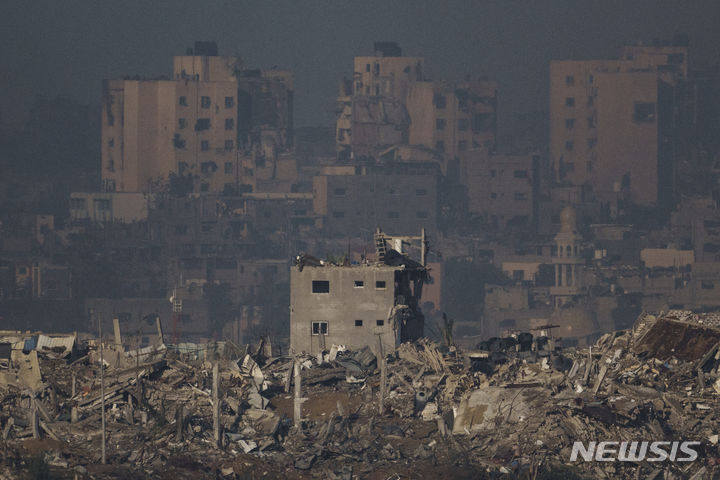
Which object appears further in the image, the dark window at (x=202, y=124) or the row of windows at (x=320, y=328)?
the dark window at (x=202, y=124)

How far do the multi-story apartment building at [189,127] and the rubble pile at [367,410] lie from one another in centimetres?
13200

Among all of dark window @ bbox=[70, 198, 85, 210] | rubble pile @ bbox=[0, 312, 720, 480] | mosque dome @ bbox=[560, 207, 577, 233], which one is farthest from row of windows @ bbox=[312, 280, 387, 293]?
dark window @ bbox=[70, 198, 85, 210]

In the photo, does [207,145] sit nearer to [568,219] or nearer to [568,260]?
[568,219]

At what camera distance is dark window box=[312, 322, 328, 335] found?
61.1 meters

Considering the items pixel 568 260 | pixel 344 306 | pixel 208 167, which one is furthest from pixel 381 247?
pixel 208 167

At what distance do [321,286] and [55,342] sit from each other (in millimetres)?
11871

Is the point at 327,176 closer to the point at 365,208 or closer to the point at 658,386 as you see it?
the point at 365,208

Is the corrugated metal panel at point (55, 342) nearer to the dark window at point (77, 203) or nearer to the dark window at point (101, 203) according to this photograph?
the dark window at point (101, 203)

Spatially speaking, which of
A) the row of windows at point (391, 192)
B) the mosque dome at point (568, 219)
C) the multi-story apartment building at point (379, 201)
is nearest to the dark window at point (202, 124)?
the multi-story apartment building at point (379, 201)

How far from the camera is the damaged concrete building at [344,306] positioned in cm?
6094

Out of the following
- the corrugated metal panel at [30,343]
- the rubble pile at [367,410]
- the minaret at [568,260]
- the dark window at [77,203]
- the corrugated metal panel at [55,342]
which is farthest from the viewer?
the dark window at [77,203]

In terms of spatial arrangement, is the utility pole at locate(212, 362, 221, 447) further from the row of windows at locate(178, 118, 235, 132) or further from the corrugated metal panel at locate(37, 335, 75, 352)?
the row of windows at locate(178, 118, 235, 132)

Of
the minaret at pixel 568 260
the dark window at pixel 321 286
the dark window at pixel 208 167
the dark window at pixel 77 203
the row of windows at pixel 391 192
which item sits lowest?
the minaret at pixel 568 260

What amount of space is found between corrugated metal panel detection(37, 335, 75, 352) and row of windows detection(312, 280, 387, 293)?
11136 millimetres
